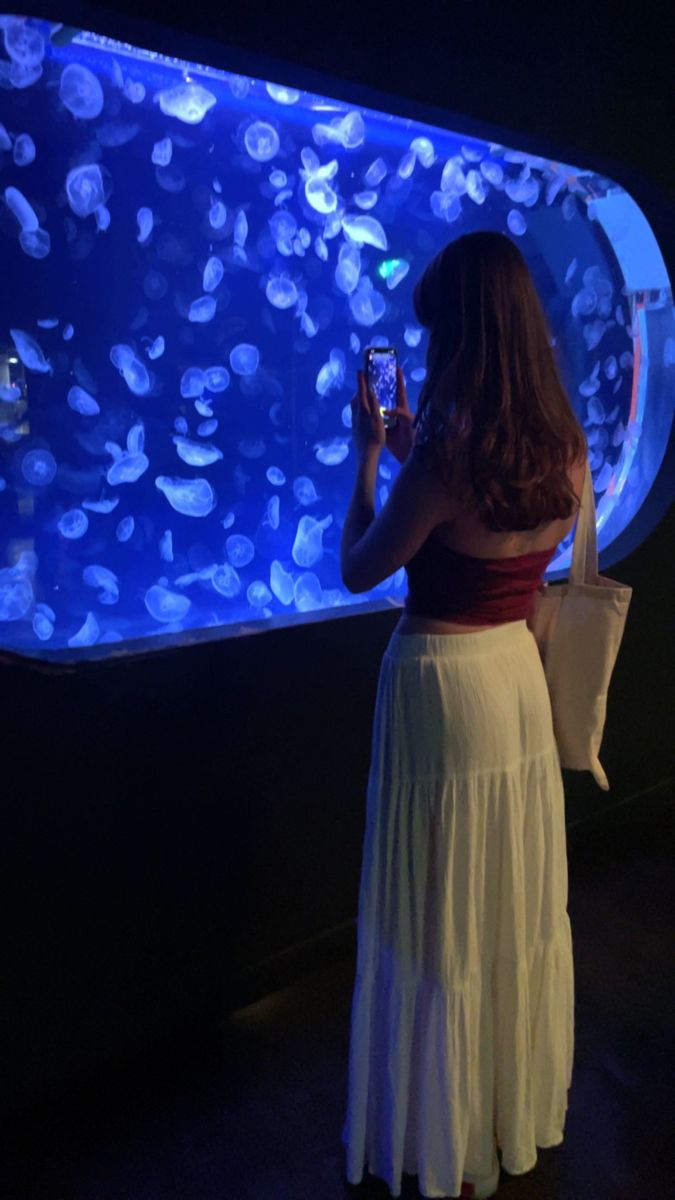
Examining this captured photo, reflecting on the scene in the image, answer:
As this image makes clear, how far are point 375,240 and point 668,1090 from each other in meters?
2.69

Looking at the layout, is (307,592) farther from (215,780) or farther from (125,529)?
(215,780)

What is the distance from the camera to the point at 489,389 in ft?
4.56

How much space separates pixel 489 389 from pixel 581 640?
23.2 inches

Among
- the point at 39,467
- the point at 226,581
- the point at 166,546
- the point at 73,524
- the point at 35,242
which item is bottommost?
the point at 226,581

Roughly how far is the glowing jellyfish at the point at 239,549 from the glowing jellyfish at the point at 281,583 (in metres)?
0.10

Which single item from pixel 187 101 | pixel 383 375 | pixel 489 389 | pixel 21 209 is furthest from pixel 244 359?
pixel 489 389

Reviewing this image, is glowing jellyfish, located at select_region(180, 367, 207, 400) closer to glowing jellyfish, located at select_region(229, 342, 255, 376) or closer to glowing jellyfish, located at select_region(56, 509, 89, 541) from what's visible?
glowing jellyfish, located at select_region(229, 342, 255, 376)

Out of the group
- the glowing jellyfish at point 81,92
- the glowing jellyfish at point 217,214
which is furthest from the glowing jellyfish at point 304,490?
the glowing jellyfish at point 81,92

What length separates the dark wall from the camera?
1.90m

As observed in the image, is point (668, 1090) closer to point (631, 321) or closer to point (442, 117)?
point (442, 117)

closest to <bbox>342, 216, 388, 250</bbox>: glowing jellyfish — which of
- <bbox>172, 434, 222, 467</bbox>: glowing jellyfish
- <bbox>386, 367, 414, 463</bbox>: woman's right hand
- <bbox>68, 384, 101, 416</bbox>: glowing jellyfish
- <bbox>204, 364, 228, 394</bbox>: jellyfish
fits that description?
<bbox>204, 364, 228, 394</bbox>: jellyfish

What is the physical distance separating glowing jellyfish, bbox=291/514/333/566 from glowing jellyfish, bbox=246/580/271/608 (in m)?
0.20

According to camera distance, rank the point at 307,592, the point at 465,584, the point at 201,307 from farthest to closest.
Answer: the point at 307,592, the point at 201,307, the point at 465,584

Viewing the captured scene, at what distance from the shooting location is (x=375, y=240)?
3057 millimetres
